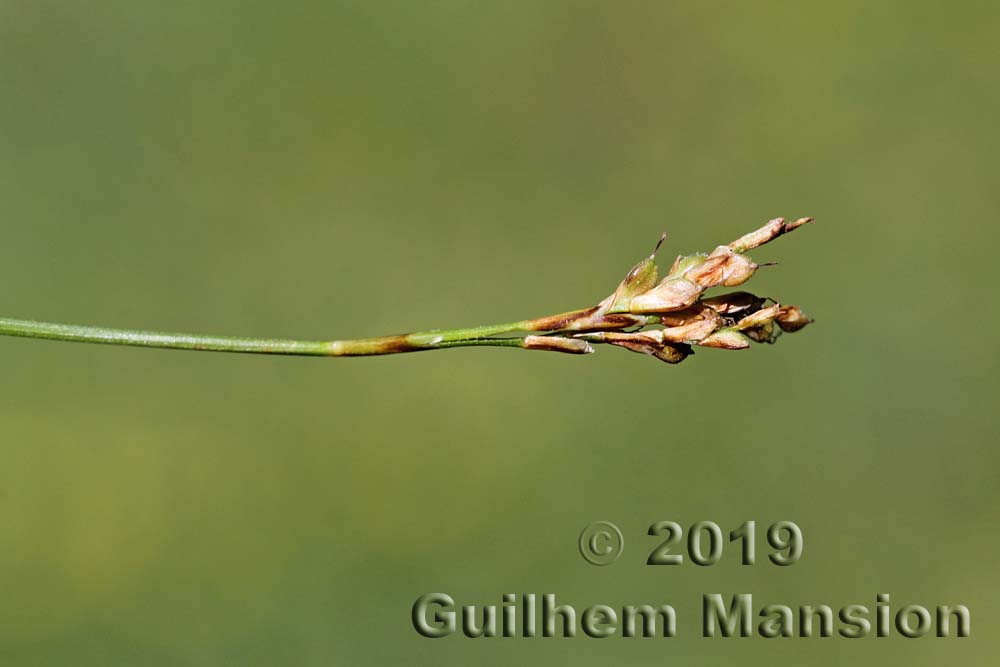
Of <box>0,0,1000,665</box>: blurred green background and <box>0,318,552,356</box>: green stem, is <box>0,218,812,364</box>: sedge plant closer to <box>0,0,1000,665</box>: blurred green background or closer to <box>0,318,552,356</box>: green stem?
<box>0,318,552,356</box>: green stem

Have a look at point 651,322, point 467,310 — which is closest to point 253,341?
point 651,322

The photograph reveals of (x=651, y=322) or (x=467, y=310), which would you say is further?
(x=467, y=310)

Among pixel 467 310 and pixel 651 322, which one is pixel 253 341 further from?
pixel 467 310

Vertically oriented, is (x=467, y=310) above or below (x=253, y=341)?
above

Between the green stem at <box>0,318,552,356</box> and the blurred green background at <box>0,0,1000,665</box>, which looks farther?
the blurred green background at <box>0,0,1000,665</box>

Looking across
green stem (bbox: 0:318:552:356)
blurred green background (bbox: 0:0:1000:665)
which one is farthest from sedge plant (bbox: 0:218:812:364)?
blurred green background (bbox: 0:0:1000:665)

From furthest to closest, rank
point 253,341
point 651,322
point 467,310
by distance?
point 467,310, point 651,322, point 253,341

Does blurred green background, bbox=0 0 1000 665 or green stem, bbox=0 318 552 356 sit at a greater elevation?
blurred green background, bbox=0 0 1000 665

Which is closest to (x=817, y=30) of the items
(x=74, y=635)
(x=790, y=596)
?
(x=790, y=596)

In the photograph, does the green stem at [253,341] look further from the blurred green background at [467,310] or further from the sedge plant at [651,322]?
the blurred green background at [467,310]
